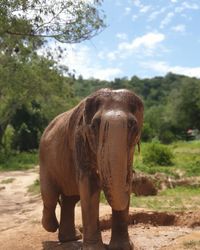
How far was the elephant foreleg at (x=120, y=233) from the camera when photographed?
5.03 meters

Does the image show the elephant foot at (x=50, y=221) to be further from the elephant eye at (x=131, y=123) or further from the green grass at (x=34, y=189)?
the green grass at (x=34, y=189)

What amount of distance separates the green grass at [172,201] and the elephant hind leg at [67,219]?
3.26m

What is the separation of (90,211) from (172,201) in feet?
20.0

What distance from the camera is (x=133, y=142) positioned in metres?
4.11

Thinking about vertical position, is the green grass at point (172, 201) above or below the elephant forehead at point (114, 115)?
below

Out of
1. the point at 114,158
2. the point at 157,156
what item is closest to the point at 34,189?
the point at 157,156

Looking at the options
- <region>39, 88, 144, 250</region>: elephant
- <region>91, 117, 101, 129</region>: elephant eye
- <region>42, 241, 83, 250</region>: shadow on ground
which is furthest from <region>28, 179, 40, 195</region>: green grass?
<region>91, 117, 101, 129</region>: elephant eye

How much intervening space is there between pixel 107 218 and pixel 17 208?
4915 millimetres

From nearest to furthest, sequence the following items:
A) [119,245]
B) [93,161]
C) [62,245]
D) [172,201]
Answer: [93,161] < [119,245] < [62,245] < [172,201]

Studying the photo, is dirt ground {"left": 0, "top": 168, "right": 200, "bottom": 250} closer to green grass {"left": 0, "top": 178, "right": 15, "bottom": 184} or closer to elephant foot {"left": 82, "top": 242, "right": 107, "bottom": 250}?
elephant foot {"left": 82, "top": 242, "right": 107, "bottom": 250}

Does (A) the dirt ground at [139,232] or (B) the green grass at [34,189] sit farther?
(B) the green grass at [34,189]

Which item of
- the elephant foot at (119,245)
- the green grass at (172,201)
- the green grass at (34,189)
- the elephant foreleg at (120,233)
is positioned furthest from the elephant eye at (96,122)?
the green grass at (34,189)

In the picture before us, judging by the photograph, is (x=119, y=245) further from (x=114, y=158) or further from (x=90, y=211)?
(x=114, y=158)

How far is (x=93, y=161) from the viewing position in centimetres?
461
